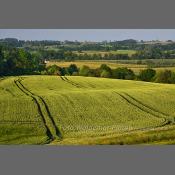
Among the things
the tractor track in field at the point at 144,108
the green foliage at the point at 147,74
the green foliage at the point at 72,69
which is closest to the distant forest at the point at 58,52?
the green foliage at the point at 72,69

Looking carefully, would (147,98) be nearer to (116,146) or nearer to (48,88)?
(116,146)

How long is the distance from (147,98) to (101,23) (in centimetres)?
226

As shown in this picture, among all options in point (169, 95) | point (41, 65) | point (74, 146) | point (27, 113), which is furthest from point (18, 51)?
point (169, 95)

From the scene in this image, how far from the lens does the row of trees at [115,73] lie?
15.0 m

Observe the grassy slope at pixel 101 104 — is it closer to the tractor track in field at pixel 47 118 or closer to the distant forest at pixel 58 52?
the tractor track in field at pixel 47 118

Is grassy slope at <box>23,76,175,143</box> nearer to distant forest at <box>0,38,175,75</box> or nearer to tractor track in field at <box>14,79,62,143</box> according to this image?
tractor track in field at <box>14,79,62,143</box>

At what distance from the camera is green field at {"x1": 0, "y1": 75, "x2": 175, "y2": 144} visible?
47.9 feet

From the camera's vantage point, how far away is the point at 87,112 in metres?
14.8

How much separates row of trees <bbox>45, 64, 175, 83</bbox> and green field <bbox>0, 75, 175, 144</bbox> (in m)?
0.14

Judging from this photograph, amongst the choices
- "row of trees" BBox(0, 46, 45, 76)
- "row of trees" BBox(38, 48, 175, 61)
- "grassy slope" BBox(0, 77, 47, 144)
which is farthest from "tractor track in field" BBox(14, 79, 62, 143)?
"row of trees" BBox(38, 48, 175, 61)

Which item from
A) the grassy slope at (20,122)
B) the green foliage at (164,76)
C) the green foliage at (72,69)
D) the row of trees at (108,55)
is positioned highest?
the row of trees at (108,55)

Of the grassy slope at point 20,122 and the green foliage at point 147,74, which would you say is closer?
the grassy slope at point 20,122

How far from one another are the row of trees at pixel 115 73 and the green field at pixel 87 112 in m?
0.14

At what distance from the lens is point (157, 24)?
1424 centimetres
